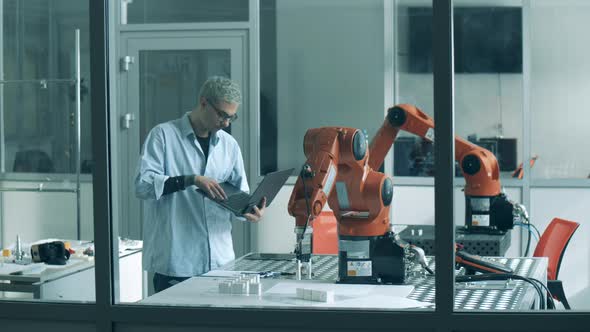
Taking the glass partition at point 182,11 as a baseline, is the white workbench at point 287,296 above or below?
below

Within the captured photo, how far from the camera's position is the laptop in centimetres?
338

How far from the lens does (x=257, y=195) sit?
338 cm

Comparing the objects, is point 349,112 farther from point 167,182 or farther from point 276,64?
point 167,182

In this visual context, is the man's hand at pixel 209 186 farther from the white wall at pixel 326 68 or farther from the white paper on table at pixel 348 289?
the white wall at pixel 326 68

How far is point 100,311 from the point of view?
8.10 feet

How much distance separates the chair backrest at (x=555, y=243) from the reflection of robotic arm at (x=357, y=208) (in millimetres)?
1591

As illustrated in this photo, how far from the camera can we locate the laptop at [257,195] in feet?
11.1

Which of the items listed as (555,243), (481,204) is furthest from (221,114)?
(555,243)

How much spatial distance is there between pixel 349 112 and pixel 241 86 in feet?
2.54

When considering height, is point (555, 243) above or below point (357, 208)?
below

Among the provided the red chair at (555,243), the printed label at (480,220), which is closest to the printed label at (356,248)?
the printed label at (480,220)

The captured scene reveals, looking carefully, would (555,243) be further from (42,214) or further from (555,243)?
(42,214)

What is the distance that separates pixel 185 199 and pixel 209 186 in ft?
0.67

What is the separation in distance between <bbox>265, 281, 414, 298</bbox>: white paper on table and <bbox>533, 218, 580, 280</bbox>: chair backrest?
1.62 meters
